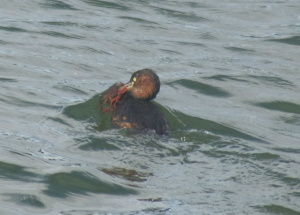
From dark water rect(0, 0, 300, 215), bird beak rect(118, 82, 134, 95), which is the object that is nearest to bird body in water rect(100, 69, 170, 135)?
bird beak rect(118, 82, 134, 95)

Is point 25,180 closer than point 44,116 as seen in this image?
Yes

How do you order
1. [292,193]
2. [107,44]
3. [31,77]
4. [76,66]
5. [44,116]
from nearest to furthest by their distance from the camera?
[292,193], [44,116], [31,77], [76,66], [107,44]

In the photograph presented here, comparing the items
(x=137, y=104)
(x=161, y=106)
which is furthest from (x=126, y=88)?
(x=161, y=106)

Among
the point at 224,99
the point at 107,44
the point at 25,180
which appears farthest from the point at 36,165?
the point at 107,44

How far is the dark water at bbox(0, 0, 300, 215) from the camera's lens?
17.9 feet

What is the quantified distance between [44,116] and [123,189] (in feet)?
7.66

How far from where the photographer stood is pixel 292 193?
218 inches

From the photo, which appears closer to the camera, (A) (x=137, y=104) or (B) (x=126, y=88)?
(A) (x=137, y=104)

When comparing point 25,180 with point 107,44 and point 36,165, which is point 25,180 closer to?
point 36,165

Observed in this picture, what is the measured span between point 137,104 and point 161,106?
1214mm

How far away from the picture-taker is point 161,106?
8.37 m

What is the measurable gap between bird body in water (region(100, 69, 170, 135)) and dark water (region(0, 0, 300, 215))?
0.17 metres

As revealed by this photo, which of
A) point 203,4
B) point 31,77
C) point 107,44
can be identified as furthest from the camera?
point 203,4

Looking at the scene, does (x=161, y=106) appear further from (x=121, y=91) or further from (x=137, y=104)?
(x=137, y=104)
